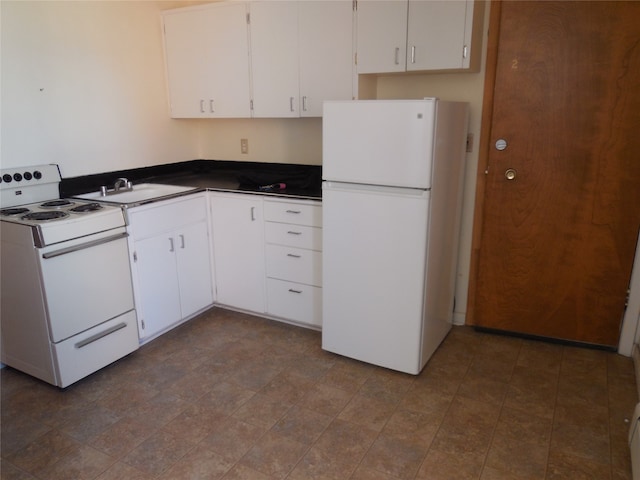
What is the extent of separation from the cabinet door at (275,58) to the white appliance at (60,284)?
1248 millimetres

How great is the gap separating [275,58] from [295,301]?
1.59 meters

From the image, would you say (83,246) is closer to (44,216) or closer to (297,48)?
(44,216)

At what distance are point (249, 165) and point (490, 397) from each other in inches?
94.7

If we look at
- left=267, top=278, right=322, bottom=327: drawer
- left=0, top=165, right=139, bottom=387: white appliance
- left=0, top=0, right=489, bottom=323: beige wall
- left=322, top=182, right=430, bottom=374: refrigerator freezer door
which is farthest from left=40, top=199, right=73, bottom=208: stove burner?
left=322, top=182, right=430, bottom=374: refrigerator freezer door

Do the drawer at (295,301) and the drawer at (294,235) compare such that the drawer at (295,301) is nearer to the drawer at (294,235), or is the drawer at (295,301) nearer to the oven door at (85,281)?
the drawer at (294,235)

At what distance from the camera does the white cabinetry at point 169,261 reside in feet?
8.95

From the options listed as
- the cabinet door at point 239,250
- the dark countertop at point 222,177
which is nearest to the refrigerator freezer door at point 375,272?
the dark countertop at point 222,177

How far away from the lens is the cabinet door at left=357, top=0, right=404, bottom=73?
2.60m

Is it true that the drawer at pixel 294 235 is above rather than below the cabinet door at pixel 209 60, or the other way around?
below

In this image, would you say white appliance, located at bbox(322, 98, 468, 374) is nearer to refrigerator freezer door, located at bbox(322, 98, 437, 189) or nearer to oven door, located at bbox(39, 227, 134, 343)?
refrigerator freezer door, located at bbox(322, 98, 437, 189)

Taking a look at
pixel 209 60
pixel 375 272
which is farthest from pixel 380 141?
pixel 209 60

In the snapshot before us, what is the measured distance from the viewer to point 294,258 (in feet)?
9.66

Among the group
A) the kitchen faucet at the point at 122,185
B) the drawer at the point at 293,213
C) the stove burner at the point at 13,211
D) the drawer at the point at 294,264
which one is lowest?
the drawer at the point at 294,264

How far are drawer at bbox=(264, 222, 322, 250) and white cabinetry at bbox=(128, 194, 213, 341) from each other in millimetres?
510
